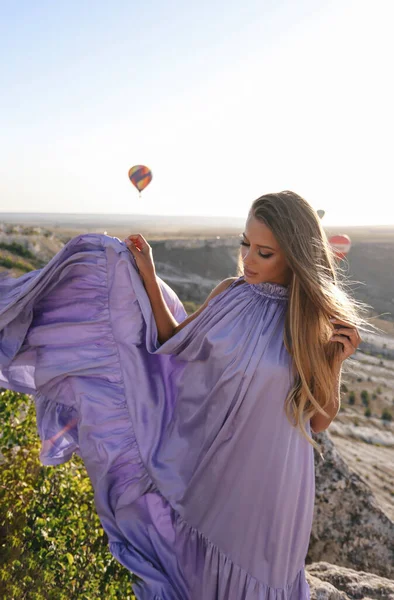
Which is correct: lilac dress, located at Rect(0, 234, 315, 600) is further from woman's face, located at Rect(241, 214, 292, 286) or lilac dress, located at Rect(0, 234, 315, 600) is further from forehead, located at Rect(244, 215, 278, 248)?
forehead, located at Rect(244, 215, 278, 248)

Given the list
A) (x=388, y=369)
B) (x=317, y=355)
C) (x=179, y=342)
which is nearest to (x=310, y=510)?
(x=317, y=355)

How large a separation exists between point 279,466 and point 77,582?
1.01 m

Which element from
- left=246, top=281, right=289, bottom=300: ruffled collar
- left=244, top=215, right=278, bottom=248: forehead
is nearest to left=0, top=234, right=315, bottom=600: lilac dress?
left=246, top=281, right=289, bottom=300: ruffled collar

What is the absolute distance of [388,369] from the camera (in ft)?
59.2

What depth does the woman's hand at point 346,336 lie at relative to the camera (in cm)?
203

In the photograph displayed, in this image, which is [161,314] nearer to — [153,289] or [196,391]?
[153,289]

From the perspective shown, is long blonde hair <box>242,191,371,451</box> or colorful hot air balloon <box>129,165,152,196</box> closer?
long blonde hair <box>242,191,371,451</box>

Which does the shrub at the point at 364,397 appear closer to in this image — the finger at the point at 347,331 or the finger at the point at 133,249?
the finger at the point at 347,331

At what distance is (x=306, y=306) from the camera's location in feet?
6.91

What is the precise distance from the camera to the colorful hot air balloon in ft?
40.9

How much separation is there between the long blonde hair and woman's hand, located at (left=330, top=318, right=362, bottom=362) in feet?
0.09

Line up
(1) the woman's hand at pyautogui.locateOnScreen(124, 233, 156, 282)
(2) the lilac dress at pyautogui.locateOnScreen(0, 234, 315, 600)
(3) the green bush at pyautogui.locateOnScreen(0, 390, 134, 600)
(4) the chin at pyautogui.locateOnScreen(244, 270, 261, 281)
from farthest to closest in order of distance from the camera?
(1) the woman's hand at pyautogui.locateOnScreen(124, 233, 156, 282)
(4) the chin at pyautogui.locateOnScreen(244, 270, 261, 281)
(2) the lilac dress at pyautogui.locateOnScreen(0, 234, 315, 600)
(3) the green bush at pyautogui.locateOnScreen(0, 390, 134, 600)

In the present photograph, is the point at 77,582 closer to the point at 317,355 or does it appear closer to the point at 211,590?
the point at 211,590

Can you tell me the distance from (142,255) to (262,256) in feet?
1.97
